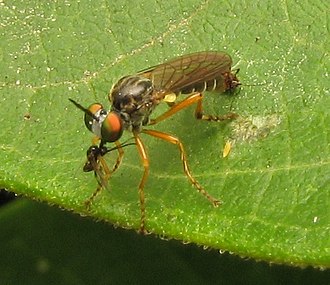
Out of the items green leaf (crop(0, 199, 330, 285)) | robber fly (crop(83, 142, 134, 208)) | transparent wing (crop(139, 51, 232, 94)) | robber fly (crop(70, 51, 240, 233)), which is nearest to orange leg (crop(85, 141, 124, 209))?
robber fly (crop(83, 142, 134, 208))

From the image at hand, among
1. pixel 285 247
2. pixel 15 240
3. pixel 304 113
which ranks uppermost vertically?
pixel 304 113

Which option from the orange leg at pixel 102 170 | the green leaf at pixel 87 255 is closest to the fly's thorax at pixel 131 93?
the orange leg at pixel 102 170

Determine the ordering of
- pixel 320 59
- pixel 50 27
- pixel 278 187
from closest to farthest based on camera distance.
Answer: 1. pixel 278 187
2. pixel 320 59
3. pixel 50 27

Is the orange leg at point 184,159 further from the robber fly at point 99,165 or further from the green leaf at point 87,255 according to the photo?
the green leaf at point 87,255

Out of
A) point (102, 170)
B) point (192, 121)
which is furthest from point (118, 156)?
point (192, 121)

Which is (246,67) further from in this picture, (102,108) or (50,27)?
(50,27)

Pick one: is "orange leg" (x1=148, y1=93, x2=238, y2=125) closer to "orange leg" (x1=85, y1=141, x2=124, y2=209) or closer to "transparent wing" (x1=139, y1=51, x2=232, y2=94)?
"transparent wing" (x1=139, y1=51, x2=232, y2=94)

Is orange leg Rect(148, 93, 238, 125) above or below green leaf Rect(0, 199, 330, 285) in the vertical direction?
above

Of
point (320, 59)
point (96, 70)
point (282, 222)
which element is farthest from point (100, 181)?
point (320, 59)
